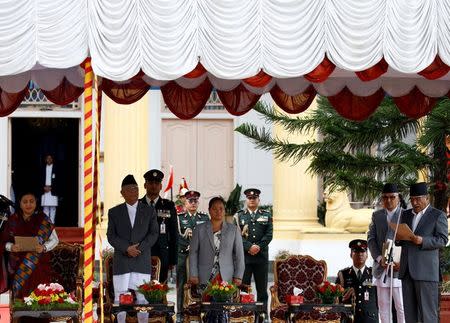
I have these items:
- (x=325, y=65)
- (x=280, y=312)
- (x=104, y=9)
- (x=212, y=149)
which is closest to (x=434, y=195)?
(x=280, y=312)

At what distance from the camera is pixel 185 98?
57.4 ft

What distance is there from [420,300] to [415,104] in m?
2.86

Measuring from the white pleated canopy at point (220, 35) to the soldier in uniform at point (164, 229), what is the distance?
4.39 metres

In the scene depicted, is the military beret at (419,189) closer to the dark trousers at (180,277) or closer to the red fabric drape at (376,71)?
the red fabric drape at (376,71)

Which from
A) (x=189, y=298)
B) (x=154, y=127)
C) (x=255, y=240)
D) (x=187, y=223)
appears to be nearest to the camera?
(x=189, y=298)

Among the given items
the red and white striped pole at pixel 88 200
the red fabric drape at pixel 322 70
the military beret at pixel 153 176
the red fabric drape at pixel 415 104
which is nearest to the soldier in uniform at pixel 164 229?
the military beret at pixel 153 176

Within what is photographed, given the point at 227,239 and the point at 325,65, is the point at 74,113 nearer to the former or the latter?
the point at 227,239

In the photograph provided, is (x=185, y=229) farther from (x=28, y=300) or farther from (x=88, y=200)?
(x=88, y=200)

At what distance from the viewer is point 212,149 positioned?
30000mm

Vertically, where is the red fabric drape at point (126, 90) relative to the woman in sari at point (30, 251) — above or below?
above

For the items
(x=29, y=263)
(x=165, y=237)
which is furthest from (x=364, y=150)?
(x=29, y=263)

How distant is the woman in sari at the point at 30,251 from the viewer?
15.8 m

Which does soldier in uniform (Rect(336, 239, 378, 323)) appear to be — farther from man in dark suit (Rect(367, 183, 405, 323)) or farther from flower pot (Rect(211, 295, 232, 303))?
flower pot (Rect(211, 295, 232, 303))

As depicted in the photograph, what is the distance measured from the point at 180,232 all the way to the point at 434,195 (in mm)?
3905
